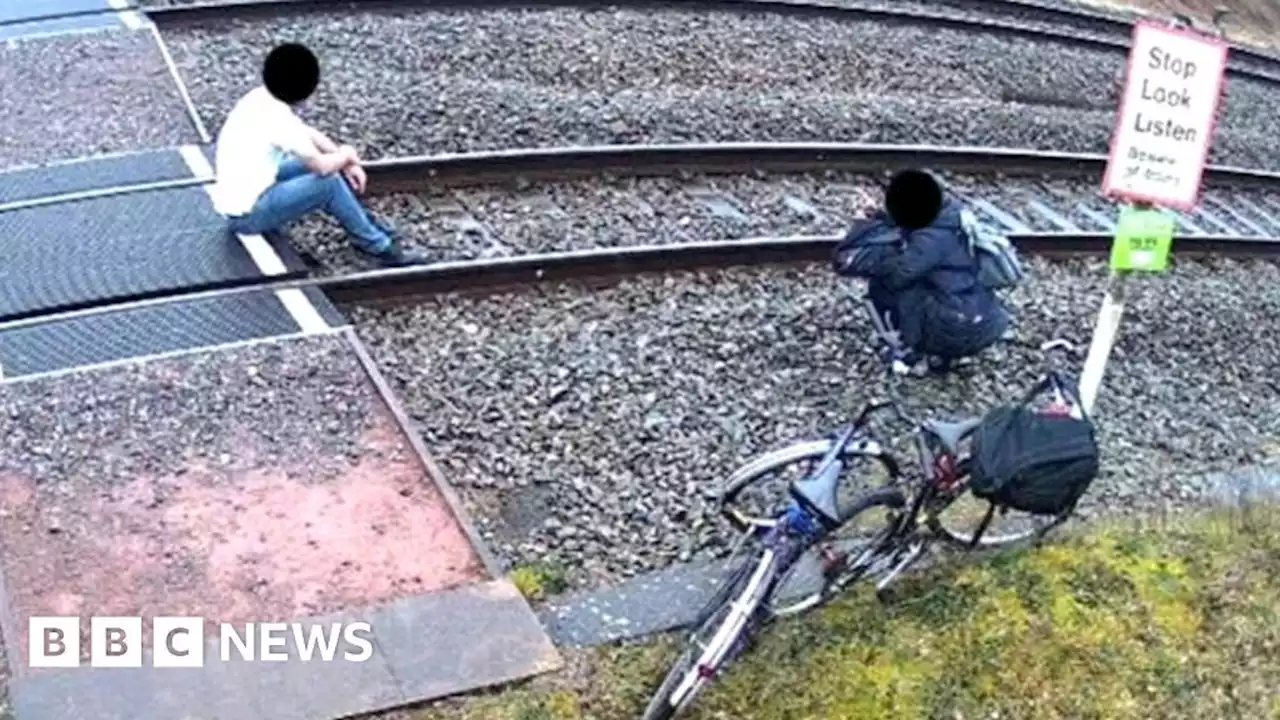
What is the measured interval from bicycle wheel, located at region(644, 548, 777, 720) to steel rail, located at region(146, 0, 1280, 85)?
22.2ft

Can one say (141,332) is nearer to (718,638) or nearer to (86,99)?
(86,99)

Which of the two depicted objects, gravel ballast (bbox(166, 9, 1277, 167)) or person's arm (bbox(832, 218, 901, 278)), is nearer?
person's arm (bbox(832, 218, 901, 278))

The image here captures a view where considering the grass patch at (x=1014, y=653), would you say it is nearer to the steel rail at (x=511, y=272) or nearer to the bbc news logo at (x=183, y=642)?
the bbc news logo at (x=183, y=642)

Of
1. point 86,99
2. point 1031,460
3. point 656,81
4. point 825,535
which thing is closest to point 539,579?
point 825,535

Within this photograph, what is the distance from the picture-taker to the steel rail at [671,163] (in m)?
8.85

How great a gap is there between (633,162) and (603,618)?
13.7ft

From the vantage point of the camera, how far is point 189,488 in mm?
6293

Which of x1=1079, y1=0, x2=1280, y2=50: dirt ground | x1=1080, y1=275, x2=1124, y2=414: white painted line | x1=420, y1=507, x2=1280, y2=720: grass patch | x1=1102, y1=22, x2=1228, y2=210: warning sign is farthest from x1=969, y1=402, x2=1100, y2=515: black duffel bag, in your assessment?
x1=1079, y1=0, x2=1280, y2=50: dirt ground

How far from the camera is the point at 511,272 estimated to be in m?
8.01

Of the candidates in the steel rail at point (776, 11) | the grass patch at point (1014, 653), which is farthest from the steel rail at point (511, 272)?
the steel rail at point (776, 11)

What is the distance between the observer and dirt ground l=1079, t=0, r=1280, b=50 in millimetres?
17484

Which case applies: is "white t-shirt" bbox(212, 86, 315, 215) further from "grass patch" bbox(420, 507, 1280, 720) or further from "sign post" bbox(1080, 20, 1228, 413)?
"sign post" bbox(1080, 20, 1228, 413)

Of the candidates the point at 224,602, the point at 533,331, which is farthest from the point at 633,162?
the point at 224,602

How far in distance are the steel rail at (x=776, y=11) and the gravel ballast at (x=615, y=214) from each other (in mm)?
2819
